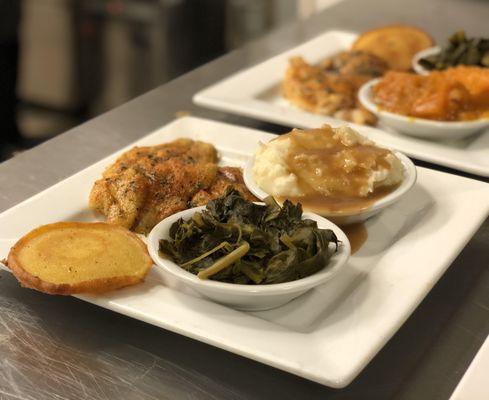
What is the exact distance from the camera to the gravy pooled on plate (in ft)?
7.80

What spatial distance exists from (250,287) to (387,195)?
2.21 ft

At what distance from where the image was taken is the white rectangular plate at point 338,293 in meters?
1.84

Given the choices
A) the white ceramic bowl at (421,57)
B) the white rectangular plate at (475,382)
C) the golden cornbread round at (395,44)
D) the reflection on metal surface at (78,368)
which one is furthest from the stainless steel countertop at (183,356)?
the golden cornbread round at (395,44)

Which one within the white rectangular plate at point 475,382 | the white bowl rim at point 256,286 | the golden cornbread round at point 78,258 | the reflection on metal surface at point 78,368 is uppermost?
the white bowl rim at point 256,286

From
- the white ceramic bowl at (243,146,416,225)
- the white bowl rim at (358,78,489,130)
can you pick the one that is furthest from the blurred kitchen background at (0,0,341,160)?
the white ceramic bowl at (243,146,416,225)

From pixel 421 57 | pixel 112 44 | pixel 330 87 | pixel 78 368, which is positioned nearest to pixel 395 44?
pixel 421 57

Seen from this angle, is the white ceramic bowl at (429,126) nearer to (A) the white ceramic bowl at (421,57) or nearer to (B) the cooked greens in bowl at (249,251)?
(A) the white ceramic bowl at (421,57)

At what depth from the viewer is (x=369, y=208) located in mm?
2371

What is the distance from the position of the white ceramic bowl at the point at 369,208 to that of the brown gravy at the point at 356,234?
0.03 m

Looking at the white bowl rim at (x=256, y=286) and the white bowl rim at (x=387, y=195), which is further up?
the white bowl rim at (x=256, y=286)

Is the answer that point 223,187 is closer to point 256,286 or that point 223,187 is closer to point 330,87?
point 256,286

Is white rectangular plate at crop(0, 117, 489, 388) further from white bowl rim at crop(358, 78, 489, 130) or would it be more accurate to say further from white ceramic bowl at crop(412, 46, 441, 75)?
white ceramic bowl at crop(412, 46, 441, 75)

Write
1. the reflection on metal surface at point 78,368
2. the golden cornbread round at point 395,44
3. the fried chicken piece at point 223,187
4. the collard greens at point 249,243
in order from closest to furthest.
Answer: the reflection on metal surface at point 78,368, the collard greens at point 249,243, the fried chicken piece at point 223,187, the golden cornbread round at point 395,44

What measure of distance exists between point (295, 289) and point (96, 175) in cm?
98
